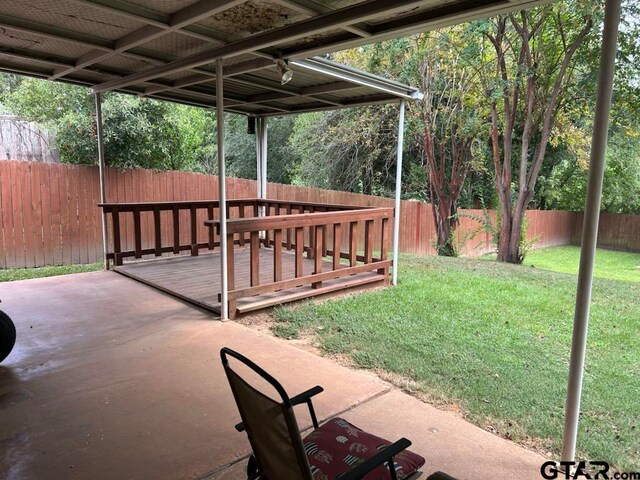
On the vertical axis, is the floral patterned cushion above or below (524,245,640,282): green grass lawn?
above

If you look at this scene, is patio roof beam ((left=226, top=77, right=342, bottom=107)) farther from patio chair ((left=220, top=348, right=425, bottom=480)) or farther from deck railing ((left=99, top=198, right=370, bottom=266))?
patio chair ((left=220, top=348, right=425, bottom=480))

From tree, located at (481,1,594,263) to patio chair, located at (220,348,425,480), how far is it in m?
8.32

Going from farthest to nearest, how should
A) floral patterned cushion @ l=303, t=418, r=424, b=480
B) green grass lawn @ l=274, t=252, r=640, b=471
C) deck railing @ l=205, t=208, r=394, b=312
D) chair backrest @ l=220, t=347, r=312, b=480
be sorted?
deck railing @ l=205, t=208, r=394, b=312
green grass lawn @ l=274, t=252, r=640, b=471
floral patterned cushion @ l=303, t=418, r=424, b=480
chair backrest @ l=220, t=347, r=312, b=480

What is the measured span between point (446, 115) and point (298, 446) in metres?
10.9

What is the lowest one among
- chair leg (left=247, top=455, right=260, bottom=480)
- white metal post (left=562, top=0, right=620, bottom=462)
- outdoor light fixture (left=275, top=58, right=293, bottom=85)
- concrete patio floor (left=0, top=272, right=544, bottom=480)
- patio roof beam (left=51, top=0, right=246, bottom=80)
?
concrete patio floor (left=0, top=272, right=544, bottom=480)

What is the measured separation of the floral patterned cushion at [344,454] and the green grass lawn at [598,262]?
10.2 metres

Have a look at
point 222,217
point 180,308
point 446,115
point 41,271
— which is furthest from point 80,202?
point 446,115

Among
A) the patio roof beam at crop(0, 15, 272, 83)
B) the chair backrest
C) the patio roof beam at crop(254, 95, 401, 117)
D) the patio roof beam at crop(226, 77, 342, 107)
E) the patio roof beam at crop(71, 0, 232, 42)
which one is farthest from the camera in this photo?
the patio roof beam at crop(254, 95, 401, 117)

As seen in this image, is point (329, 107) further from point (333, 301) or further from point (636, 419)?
point (636, 419)

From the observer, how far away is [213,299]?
5117 millimetres

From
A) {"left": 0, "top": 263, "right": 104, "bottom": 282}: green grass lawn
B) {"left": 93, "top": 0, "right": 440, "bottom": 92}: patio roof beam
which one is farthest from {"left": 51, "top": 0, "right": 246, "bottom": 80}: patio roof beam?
{"left": 0, "top": 263, "right": 104, "bottom": 282}: green grass lawn

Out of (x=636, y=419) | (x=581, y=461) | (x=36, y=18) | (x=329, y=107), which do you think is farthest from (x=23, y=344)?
(x=329, y=107)

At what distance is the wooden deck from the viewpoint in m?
5.08

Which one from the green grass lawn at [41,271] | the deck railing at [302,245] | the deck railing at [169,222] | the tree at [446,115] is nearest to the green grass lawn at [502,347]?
the deck railing at [302,245]
